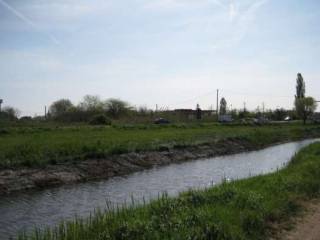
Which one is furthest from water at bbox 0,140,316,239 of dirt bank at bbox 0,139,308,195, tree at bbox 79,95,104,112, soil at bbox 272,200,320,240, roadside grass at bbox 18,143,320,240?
tree at bbox 79,95,104,112

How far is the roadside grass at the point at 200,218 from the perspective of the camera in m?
8.12

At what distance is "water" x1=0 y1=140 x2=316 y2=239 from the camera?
13.4m

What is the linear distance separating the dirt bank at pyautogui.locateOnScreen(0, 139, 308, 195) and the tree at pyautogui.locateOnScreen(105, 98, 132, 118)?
192 ft

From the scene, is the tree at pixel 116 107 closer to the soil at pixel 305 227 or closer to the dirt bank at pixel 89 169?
the dirt bank at pixel 89 169

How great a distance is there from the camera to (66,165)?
22281mm

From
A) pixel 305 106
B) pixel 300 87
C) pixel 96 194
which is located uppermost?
pixel 300 87

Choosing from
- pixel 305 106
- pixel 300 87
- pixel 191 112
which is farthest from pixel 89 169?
pixel 191 112

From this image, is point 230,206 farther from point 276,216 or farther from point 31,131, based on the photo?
point 31,131

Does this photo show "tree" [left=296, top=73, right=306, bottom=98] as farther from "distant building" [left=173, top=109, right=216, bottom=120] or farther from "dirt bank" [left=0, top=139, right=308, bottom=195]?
"dirt bank" [left=0, top=139, right=308, bottom=195]

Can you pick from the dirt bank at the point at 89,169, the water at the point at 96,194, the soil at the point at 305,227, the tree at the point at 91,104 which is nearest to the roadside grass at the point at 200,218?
the soil at the point at 305,227

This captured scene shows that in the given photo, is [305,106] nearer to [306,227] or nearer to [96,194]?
[96,194]

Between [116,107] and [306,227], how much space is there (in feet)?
279

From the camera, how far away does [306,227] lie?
9.77 m

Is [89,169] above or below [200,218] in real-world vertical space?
below
